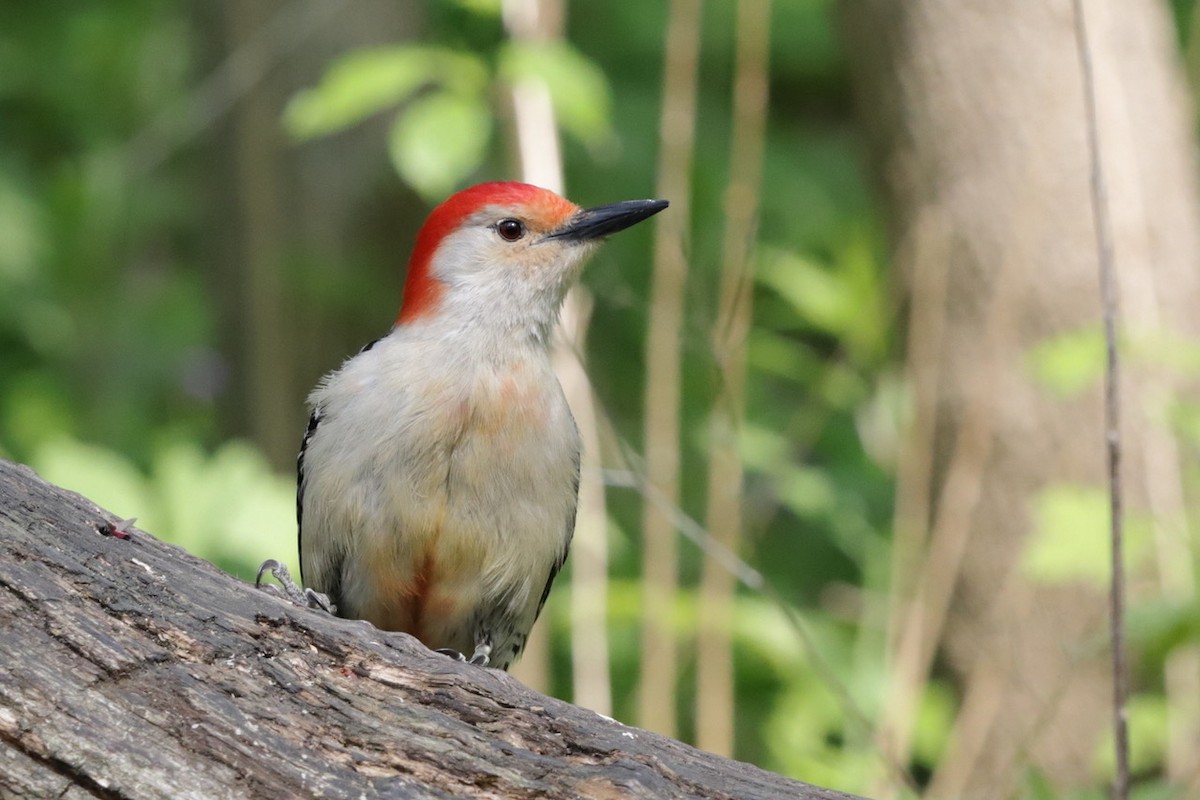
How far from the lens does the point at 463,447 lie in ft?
12.5

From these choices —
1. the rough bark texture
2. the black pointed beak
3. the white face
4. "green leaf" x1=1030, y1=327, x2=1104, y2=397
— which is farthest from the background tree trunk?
the rough bark texture

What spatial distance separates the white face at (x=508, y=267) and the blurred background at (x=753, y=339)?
211 millimetres

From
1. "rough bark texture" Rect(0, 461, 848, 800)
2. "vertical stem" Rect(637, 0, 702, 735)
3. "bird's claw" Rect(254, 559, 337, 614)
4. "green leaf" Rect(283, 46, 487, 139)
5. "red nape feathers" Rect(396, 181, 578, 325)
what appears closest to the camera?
"rough bark texture" Rect(0, 461, 848, 800)

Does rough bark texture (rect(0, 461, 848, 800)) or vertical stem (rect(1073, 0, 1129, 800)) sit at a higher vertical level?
vertical stem (rect(1073, 0, 1129, 800))

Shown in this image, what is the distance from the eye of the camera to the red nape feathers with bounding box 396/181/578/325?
4.32 meters

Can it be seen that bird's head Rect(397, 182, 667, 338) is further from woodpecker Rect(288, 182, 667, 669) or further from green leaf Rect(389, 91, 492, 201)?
green leaf Rect(389, 91, 492, 201)

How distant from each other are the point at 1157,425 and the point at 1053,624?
3.80 feet

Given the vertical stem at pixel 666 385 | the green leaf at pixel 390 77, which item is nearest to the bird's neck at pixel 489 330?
the vertical stem at pixel 666 385

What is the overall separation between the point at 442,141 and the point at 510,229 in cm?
40

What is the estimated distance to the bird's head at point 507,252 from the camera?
423 centimetres

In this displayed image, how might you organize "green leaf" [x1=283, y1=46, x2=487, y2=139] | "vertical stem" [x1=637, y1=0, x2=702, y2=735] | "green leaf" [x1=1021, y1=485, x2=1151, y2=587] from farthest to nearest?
"vertical stem" [x1=637, y1=0, x2=702, y2=735] < "green leaf" [x1=283, y1=46, x2=487, y2=139] < "green leaf" [x1=1021, y1=485, x2=1151, y2=587]

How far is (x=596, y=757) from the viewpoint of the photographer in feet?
8.37

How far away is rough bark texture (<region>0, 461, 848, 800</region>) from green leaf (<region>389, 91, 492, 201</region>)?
2.03 m

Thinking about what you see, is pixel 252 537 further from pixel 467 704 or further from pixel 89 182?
pixel 89 182
